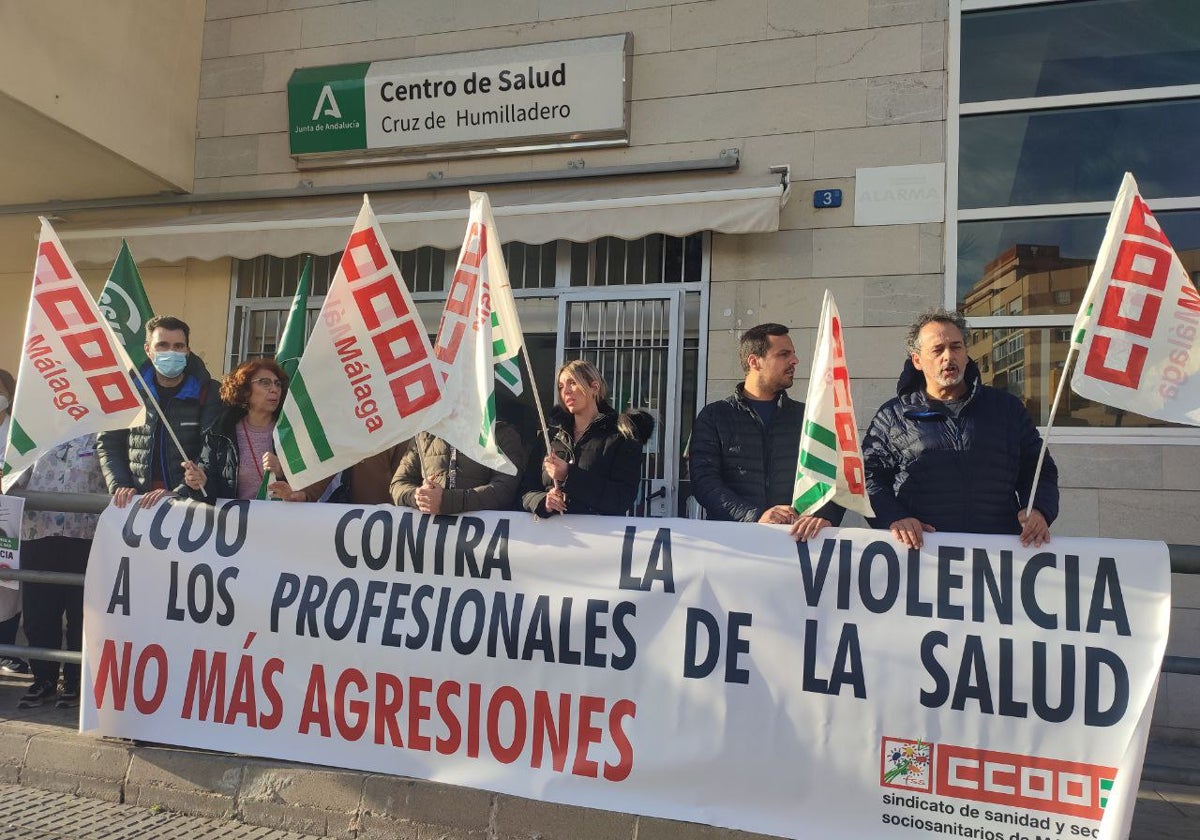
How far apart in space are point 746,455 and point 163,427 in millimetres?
2844

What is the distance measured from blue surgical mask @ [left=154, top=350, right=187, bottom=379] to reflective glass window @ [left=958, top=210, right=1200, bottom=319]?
449 cm

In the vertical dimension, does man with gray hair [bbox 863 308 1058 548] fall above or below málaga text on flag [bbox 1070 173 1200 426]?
below

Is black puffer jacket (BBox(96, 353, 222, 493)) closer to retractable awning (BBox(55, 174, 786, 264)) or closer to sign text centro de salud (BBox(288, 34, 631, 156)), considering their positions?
retractable awning (BBox(55, 174, 786, 264))

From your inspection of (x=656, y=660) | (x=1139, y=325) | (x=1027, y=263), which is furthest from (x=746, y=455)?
(x=1027, y=263)

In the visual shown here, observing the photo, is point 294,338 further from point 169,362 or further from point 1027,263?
point 1027,263

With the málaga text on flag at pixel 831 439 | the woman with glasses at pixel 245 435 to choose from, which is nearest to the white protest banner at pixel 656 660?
the málaga text on flag at pixel 831 439

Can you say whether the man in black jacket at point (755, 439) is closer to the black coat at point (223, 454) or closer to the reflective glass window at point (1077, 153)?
the black coat at point (223, 454)

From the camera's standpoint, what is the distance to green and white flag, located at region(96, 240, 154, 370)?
→ 18.1 ft

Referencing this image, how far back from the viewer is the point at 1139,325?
9.82ft

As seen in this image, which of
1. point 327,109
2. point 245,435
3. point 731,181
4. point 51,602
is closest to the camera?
point 245,435

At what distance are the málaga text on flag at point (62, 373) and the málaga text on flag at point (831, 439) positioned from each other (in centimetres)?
261

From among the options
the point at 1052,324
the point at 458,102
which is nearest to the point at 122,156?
the point at 458,102

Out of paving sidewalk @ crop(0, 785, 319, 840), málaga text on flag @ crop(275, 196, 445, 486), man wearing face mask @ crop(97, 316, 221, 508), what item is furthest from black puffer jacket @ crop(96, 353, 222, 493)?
paving sidewalk @ crop(0, 785, 319, 840)

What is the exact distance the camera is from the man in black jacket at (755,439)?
12.6 feet
